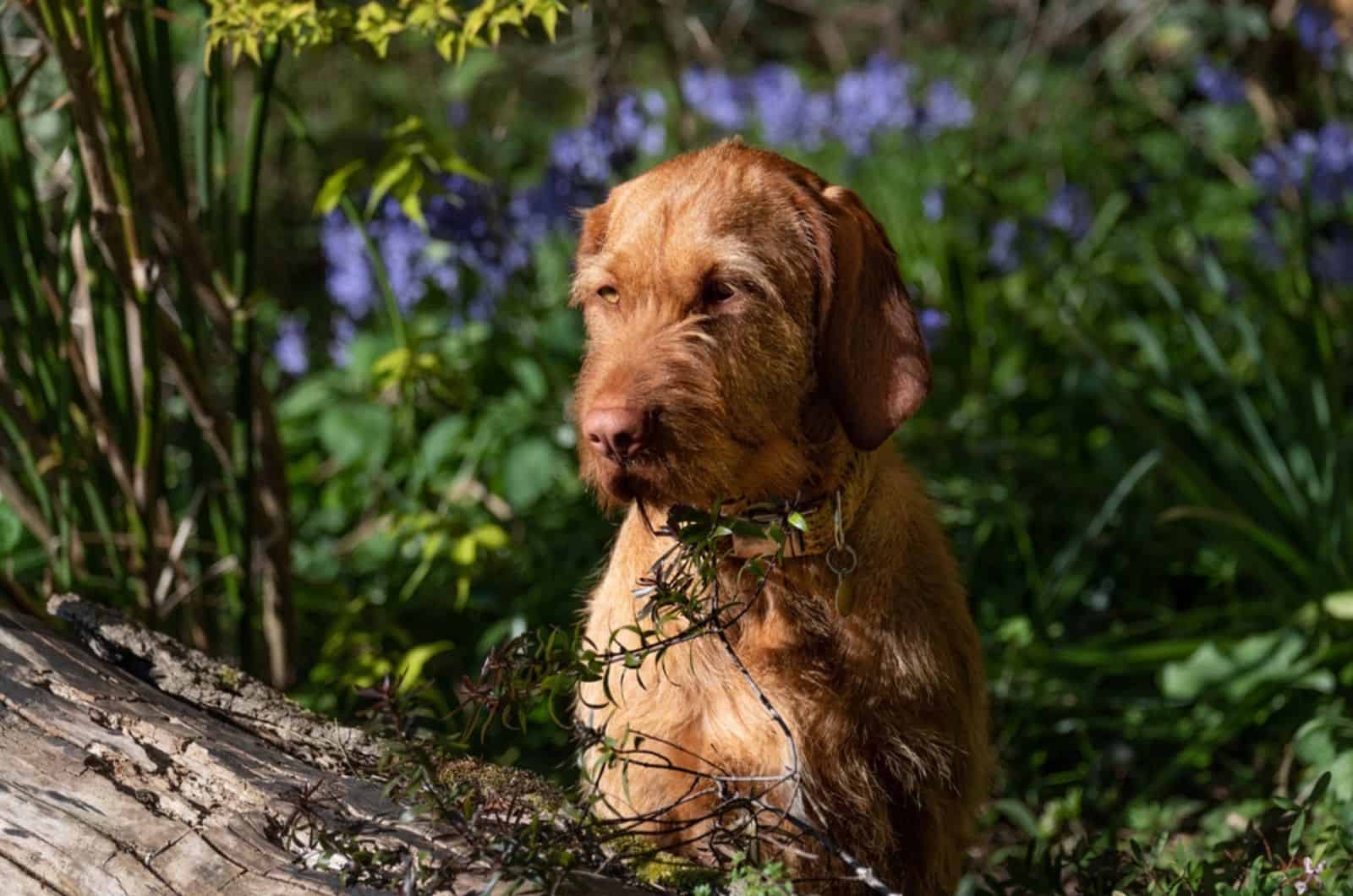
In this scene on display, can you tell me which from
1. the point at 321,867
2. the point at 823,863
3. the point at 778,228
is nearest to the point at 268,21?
the point at 778,228

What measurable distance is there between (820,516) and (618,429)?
443 mm

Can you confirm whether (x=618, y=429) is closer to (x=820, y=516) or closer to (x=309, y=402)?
(x=820, y=516)

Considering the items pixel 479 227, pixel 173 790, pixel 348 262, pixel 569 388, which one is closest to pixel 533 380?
pixel 569 388

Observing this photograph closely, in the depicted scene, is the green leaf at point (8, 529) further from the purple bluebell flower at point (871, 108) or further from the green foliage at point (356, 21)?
the purple bluebell flower at point (871, 108)

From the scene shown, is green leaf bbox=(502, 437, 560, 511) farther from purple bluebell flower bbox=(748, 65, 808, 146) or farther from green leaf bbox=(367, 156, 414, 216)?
purple bluebell flower bbox=(748, 65, 808, 146)

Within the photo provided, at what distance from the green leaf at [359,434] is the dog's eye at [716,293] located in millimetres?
2286

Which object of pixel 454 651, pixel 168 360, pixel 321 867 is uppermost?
pixel 168 360

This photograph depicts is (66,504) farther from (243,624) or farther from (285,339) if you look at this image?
(285,339)

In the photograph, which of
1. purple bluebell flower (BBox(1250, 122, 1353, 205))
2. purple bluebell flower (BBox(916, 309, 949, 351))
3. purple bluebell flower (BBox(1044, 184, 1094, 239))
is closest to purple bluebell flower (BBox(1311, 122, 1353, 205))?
purple bluebell flower (BBox(1250, 122, 1353, 205))

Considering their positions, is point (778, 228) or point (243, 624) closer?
point (778, 228)

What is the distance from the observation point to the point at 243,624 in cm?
343

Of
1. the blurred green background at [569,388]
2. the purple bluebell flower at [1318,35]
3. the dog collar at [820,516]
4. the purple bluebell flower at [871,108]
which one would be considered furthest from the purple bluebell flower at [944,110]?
the dog collar at [820,516]

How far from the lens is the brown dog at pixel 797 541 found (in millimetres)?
2400

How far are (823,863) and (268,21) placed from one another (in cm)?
181
